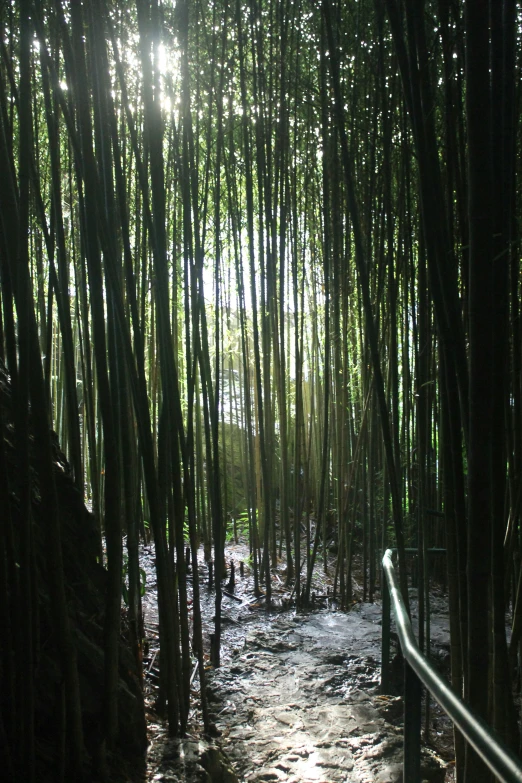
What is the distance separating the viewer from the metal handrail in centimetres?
55

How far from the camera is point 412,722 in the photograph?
1.04 meters

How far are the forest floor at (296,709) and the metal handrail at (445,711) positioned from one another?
2.25 ft

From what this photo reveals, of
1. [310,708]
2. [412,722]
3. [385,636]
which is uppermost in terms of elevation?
[412,722]

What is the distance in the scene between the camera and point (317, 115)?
3404mm

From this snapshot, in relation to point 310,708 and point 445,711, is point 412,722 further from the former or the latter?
point 310,708

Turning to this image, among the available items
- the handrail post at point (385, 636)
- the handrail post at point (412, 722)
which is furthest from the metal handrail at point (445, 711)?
the handrail post at point (385, 636)

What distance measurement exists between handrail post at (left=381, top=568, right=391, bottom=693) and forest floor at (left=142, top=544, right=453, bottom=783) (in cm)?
6

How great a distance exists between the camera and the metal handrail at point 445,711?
55 centimetres

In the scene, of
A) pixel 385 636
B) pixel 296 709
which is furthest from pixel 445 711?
pixel 296 709

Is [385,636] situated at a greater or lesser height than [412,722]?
lesser

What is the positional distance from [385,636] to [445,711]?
1.41 metres

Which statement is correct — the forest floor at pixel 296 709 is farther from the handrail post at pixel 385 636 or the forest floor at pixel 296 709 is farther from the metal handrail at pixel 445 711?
the metal handrail at pixel 445 711

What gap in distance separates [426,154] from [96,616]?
132cm

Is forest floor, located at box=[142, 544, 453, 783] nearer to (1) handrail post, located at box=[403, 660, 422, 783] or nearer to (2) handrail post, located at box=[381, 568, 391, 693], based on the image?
(2) handrail post, located at box=[381, 568, 391, 693]
